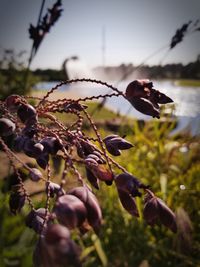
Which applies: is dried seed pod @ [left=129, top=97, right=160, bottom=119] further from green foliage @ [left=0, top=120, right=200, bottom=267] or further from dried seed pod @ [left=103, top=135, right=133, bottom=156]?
green foliage @ [left=0, top=120, right=200, bottom=267]

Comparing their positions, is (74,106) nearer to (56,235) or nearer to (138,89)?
(138,89)

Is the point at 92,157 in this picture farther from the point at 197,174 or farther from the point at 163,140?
the point at 163,140

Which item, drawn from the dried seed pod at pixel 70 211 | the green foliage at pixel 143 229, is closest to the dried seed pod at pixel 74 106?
the dried seed pod at pixel 70 211

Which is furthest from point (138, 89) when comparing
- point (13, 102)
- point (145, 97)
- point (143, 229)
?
point (143, 229)

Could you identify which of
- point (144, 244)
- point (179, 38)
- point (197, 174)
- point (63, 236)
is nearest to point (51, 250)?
point (63, 236)

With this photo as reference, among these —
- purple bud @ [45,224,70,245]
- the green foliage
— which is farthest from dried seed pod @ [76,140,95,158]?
the green foliage

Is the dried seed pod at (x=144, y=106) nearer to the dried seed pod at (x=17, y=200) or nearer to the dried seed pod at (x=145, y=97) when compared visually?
the dried seed pod at (x=145, y=97)
